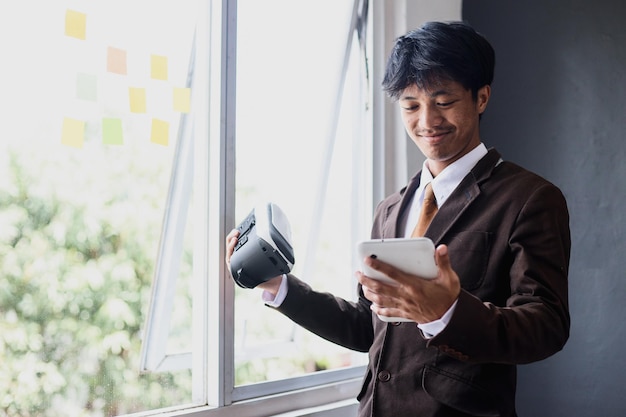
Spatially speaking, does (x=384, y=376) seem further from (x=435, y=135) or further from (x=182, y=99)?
(x=182, y=99)

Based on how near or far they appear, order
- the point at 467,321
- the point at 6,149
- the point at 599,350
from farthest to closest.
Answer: the point at 599,350, the point at 6,149, the point at 467,321

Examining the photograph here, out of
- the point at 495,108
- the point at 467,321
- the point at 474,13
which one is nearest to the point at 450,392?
the point at 467,321

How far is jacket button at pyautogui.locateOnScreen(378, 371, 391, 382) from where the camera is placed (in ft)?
5.40

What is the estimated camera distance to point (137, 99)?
6.82 feet

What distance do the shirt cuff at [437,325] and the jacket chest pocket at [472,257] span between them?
0.61 ft

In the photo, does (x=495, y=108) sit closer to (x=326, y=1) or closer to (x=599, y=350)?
(x=326, y=1)

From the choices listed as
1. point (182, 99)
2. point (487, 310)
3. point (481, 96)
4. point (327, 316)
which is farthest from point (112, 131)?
point (487, 310)

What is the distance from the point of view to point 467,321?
4.42 ft

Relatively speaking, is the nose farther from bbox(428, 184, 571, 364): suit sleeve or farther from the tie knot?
bbox(428, 184, 571, 364): suit sleeve

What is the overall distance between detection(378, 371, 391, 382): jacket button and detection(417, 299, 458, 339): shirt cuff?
0.24 meters

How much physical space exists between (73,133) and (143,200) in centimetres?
33

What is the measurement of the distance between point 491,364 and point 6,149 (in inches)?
49.1

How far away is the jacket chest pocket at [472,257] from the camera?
1572mm

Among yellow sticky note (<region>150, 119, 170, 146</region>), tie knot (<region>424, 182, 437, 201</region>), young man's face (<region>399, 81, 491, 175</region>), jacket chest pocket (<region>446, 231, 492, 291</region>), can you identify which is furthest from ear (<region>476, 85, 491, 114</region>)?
yellow sticky note (<region>150, 119, 170, 146</region>)
